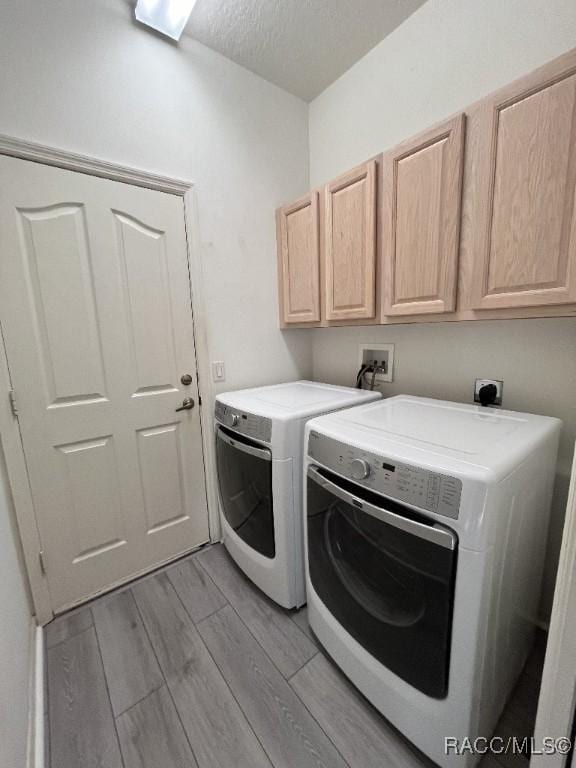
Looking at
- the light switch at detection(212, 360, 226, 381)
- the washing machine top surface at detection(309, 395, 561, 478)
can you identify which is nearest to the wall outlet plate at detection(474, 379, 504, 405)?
the washing machine top surface at detection(309, 395, 561, 478)

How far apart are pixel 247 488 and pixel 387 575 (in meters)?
0.74

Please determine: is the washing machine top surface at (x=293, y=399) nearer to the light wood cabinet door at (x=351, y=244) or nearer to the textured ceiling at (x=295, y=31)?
the light wood cabinet door at (x=351, y=244)

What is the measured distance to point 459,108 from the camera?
1.32m

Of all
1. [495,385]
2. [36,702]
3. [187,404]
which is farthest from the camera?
[187,404]

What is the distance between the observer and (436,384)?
5.16 feet

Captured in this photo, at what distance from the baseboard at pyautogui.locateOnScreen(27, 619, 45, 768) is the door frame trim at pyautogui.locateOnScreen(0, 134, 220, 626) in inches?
4.8

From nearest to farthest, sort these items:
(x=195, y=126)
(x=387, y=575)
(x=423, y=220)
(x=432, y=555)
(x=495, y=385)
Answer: (x=432, y=555) < (x=387, y=575) < (x=423, y=220) < (x=495, y=385) < (x=195, y=126)

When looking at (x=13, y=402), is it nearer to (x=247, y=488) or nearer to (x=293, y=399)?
(x=247, y=488)

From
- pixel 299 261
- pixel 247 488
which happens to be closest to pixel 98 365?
pixel 247 488

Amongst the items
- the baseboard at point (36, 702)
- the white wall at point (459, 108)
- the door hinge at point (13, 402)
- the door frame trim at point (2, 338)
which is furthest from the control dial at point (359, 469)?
the door hinge at point (13, 402)

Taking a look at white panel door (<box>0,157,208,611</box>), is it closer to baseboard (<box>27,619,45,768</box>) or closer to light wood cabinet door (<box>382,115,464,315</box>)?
baseboard (<box>27,619,45,768</box>)

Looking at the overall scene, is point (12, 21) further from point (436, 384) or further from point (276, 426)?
point (436, 384)

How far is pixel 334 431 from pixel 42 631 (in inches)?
61.9

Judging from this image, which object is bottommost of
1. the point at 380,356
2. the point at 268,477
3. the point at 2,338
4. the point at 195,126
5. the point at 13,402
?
the point at 268,477
